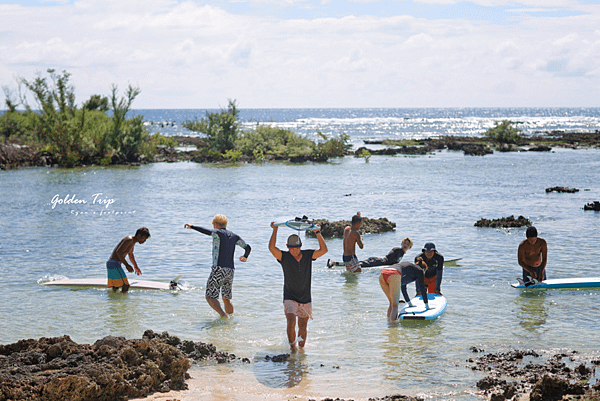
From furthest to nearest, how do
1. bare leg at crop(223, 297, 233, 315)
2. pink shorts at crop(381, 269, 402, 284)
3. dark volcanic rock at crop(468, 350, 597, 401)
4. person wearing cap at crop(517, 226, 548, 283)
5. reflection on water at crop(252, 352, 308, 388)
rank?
person wearing cap at crop(517, 226, 548, 283) → bare leg at crop(223, 297, 233, 315) → pink shorts at crop(381, 269, 402, 284) → reflection on water at crop(252, 352, 308, 388) → dark volcanic rock at crop(468, 350, 597, 401)

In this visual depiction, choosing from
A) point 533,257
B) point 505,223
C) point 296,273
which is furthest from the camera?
point 505,223

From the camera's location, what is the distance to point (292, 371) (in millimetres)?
8289

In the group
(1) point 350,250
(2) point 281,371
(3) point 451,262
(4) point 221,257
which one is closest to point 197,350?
(2) point 281,371


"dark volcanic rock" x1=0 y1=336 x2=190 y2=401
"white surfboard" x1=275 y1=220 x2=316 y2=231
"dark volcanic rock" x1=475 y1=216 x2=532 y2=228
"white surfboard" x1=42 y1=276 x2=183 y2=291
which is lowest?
"white surfboard" x1=42 y1=276 x2=183 y2=291

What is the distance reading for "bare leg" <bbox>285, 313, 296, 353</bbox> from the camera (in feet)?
28.5

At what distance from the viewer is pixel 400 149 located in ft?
209

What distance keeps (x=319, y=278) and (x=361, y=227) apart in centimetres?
638

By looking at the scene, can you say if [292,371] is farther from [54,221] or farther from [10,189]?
[10,189]

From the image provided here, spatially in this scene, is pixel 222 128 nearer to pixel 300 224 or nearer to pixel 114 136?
pixel 114 136

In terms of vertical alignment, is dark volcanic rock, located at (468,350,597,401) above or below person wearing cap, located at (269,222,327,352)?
below

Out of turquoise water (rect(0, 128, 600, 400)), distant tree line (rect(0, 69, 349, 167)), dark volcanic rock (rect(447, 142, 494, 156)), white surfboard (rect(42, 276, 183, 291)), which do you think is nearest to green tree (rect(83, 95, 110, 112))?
distant tree line (rect(0, 69, 349, 167))

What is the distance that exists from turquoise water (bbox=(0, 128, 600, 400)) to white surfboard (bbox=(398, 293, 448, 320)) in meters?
0.18

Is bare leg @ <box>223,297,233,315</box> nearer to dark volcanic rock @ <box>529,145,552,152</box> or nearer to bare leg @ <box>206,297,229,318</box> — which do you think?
bare leg @ <box>206,297,229,318</box>

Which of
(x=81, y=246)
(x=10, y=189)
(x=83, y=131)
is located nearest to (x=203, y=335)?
(x=81, y=246)
